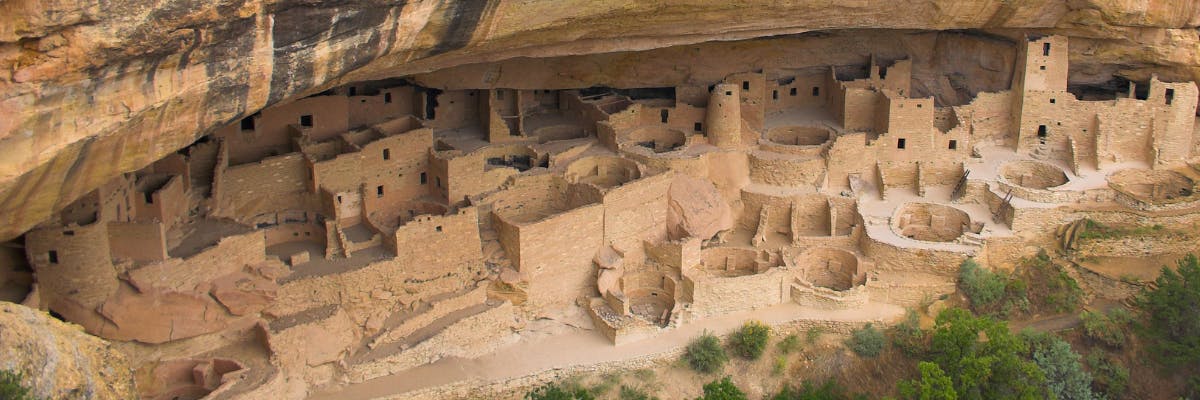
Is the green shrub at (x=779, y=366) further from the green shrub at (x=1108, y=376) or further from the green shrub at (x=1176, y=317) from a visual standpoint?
the green shrub at (x=1176, y=317)

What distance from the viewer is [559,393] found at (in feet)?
65.4

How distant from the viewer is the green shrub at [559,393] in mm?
19938

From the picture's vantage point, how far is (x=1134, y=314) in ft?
72.9

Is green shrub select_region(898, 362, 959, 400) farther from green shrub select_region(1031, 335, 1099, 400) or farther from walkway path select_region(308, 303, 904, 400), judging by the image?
walkway path select_region(308, 303, 904, 400)

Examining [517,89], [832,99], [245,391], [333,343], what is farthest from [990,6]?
[245,391]

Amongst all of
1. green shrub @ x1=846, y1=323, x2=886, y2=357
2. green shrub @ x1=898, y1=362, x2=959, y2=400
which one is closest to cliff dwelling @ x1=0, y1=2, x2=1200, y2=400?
green shrub @ x1=846, y1=323, x2=886, y2=357

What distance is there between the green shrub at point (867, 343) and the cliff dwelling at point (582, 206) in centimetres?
43

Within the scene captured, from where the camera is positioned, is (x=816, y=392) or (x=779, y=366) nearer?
(x=816, y=392)

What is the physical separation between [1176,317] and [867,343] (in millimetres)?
5360

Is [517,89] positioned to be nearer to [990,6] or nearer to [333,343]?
[333,343]

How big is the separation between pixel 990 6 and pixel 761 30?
14.2 feet

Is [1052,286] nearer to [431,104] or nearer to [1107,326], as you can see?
[1107,326]

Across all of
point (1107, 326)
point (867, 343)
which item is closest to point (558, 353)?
point (867, 343)

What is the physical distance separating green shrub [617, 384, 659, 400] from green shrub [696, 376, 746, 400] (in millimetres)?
1107
